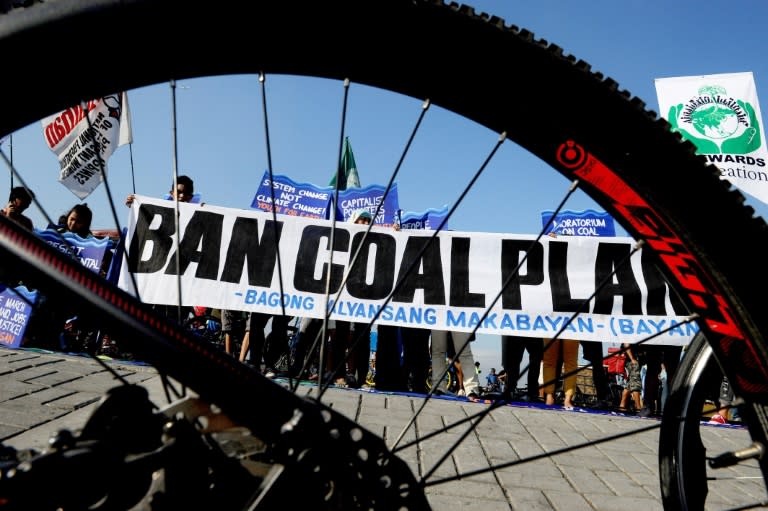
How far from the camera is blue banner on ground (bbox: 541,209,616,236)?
8.35 m

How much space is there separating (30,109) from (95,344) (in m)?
6.33

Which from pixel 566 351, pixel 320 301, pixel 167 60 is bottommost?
pixel 566 351

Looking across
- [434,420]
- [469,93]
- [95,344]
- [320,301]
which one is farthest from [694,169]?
[95,344]

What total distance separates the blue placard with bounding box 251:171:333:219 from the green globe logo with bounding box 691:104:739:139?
6252mm

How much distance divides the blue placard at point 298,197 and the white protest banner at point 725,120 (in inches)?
238

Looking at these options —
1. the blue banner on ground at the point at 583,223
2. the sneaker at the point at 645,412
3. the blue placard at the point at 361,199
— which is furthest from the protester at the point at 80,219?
the sneaker at the point at 645,412

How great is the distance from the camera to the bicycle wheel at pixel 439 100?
0.94 metres

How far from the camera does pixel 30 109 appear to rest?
104 centimetres

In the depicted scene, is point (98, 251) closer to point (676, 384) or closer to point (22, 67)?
point (22, 67)

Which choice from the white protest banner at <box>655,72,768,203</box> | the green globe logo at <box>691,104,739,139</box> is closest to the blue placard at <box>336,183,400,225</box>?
the white protest banner at <box>655,72,768,203</box>

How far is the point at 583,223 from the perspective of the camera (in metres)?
8.55

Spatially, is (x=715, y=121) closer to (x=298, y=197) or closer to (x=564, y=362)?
(x=564, y=362)

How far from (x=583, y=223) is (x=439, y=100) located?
26.8ft

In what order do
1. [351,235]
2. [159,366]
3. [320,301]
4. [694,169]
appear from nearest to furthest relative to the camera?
[159,366]
[694,169]
[320,301]
[351,235]
